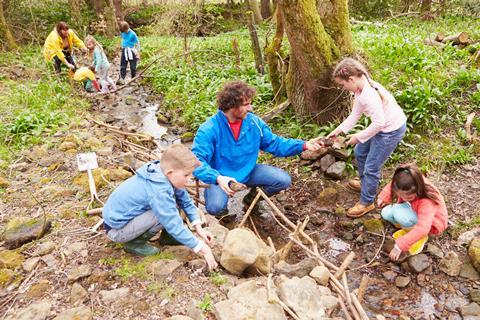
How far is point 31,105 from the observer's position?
22.1ft

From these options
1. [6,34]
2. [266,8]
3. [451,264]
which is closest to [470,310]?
[451,264]

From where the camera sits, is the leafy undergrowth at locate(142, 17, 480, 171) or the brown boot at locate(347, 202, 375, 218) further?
the leafy undergrowth at locate(142, 17, 480, 171)

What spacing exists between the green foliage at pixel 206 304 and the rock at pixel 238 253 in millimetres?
389

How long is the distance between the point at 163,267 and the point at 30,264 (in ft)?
3.75

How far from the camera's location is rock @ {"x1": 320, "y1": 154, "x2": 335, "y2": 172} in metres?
4.83

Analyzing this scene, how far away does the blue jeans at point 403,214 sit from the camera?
3.40 m

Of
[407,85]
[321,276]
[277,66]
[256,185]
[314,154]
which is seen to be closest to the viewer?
[321,276]

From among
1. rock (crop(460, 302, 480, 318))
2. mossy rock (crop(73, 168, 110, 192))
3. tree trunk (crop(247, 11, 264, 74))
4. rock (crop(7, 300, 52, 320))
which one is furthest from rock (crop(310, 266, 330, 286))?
tree trunk (crop(247, 11, 264, 74))

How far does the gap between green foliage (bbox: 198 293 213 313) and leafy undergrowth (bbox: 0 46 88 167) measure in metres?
3.76

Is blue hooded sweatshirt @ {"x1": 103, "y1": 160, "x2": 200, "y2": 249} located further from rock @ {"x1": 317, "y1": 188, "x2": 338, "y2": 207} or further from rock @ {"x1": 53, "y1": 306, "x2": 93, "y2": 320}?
rock @ {"x1": 317, "y1": 188, "x2": 338, "y2": 207}

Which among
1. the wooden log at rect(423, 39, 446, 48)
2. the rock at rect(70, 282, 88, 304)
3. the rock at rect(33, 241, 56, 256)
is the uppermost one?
the wooden log at rect(423, 39, 446, 48)

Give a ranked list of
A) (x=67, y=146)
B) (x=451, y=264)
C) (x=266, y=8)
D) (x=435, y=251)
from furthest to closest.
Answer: (x=266, y=8), (x=67, y=146), (x=435, y=251), (x=451, y=264)

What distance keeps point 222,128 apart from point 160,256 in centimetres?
148

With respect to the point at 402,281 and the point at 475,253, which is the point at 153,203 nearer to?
the point at 402,281
